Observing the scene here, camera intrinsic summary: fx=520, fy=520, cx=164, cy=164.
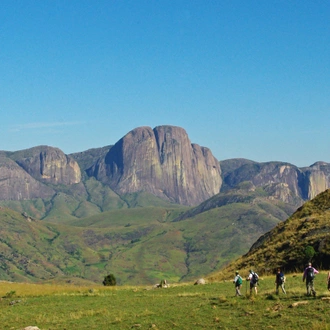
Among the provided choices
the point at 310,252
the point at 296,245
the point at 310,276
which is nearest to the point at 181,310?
the point at 310,276

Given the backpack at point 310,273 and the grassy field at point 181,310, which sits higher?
the backpack at point 310,273

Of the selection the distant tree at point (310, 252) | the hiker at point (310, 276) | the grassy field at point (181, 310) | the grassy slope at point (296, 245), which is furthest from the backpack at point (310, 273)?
the distant tree at point (310, 252)

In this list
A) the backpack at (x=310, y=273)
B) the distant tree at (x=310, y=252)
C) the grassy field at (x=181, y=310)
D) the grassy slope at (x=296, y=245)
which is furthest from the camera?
the grassy slope at (x=296, y=245)

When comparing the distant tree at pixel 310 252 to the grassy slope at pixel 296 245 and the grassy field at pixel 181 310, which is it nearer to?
the grassy slope at pixel 296 245

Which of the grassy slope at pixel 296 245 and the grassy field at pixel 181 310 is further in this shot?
the grassy slope at pixel 296 245

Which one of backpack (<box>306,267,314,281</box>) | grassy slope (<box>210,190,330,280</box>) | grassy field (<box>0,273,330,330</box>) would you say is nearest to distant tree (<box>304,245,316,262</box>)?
grassy slope (<box>210,190,330,280</box>)

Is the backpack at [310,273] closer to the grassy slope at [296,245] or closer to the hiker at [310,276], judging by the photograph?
the hiker at [310,276]

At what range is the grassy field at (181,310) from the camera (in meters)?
30.4

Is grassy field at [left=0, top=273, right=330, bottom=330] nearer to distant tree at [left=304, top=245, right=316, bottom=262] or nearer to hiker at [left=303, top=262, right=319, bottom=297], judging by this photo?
hiker at [left=303, top=262, right=319, bottom=297]

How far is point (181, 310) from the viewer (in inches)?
1422

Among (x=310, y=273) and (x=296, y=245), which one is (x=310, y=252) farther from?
(x=310, y=273)

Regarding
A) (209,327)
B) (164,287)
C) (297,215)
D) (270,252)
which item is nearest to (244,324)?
(209,327)

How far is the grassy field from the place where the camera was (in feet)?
99.9

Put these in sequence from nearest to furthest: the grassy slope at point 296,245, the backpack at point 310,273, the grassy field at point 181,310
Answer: the grassy field at point 181,310 → the backpack at point 310,273 → the grassy slope at point 296,245
